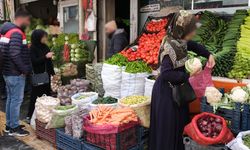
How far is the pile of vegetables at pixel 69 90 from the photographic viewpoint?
5.29 m

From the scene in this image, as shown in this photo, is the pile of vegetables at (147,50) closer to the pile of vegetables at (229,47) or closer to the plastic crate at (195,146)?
the pile of vegetables at (229,47)

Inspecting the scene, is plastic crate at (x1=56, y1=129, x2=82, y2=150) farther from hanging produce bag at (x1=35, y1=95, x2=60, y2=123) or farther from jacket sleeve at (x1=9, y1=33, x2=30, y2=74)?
jacket sleeve at (x1=9, y1=33, x2=30, y2=74)

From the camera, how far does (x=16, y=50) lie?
15.7 ft

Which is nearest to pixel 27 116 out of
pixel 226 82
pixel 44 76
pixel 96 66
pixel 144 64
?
pixel 44 76

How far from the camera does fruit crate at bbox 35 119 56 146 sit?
480 cm

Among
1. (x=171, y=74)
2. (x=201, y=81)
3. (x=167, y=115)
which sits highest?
(x=171, y=74)

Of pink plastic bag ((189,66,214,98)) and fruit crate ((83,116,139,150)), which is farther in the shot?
pink plastic bag ((189,66,214,98))

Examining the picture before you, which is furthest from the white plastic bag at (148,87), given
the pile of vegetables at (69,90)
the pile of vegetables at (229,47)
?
the pile of vegetables at (69,90)

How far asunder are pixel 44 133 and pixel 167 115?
7.65 ft

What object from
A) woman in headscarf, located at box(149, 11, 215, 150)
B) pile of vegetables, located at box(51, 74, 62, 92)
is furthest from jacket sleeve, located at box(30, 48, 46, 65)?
woman in headscarf, located at box(149, 11, 215, 150)

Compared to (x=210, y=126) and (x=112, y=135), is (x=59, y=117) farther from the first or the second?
(x=210, y=126)

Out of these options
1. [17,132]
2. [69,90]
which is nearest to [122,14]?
[69,90]

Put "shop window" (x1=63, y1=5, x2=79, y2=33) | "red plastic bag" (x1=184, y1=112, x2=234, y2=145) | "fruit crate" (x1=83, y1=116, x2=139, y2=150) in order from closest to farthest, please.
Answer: "red plastic bag" (x1=184, y1=112, x2=234, y2=145) → "fruit crate" (x1=83, y1=116, x2=139, y2=150) → "shop window" (x1=63, y1=5, x2=79, y2=33)

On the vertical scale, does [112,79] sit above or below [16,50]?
below
